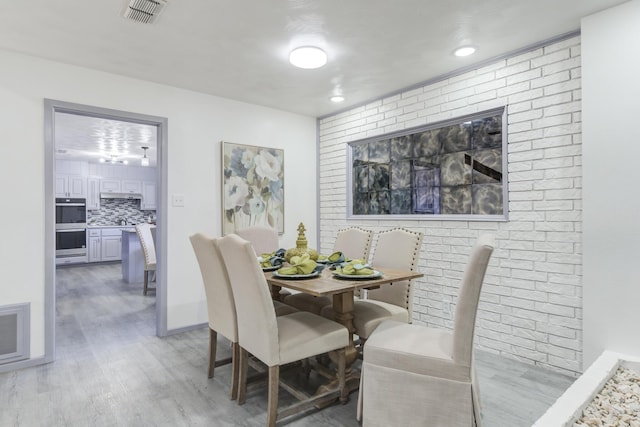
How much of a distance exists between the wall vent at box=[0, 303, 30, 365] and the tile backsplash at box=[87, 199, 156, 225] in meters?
6.06

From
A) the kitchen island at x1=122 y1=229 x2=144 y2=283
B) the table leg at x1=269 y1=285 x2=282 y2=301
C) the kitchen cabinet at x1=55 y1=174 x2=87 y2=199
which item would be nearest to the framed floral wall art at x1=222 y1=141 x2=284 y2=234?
the table leg at x1=269 y1=285 x2=282 y2=301

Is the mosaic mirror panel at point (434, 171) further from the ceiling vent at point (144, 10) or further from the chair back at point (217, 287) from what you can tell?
the ceiling vent at point (144, 10)

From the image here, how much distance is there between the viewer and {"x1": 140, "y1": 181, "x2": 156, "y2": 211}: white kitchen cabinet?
28.5 feet

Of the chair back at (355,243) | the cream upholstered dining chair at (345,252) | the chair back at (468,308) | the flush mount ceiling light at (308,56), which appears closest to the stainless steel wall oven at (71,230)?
the cream upholstered dining chair at (345,252)

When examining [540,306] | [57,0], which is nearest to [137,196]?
[57,0]

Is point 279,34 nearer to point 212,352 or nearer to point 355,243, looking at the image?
point 355,243

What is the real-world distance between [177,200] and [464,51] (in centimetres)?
294

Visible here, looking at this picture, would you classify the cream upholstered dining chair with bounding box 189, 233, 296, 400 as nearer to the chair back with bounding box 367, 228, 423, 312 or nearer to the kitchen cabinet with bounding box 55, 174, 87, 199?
the chair back with bounding box 367, 228, 423, 312

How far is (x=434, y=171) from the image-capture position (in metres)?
3.46

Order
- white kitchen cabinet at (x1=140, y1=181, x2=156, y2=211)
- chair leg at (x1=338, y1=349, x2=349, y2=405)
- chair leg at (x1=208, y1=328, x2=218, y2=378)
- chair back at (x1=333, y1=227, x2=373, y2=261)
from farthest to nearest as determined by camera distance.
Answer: white kitchen cabinet at (x1=140, y1=181, x2=156, y2=211), chair back at (x1=333, y1=227, x2=373, y2=261), chair leg at (x1=208, y1=328, x2=218, y2=378), chair leg at (x1=338, y1=349, x2=349, y2=405)

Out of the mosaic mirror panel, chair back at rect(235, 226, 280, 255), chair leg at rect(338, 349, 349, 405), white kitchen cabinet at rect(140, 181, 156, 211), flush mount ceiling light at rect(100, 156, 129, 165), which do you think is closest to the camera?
chair leg at rect(338, 349, 349, 405)

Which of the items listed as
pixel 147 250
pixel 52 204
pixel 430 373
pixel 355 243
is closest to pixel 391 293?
pixel 355 243

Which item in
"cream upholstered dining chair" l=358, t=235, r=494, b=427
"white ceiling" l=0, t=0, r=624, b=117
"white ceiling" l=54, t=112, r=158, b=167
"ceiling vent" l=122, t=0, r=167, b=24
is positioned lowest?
"cream upholstered dining chair" l=358, t=235, r=494, b=427

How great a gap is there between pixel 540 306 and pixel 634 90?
1561mm
